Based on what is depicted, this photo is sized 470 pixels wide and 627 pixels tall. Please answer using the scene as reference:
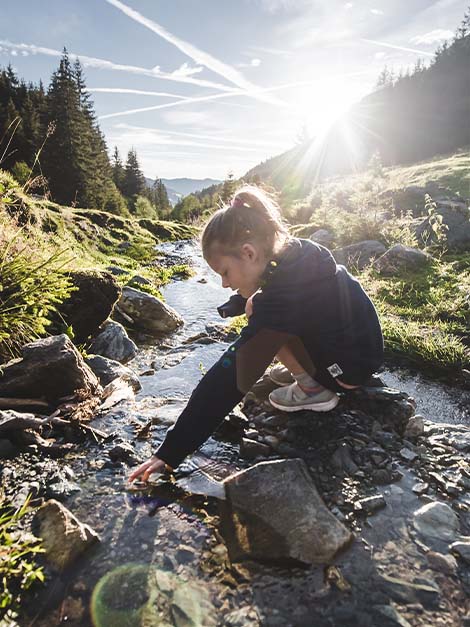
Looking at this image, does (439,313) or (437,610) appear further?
(439,313)

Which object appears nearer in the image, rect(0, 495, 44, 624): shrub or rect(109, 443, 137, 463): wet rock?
rect(0, 495, 44, 624): shrub

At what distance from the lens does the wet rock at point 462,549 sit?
7.00ft

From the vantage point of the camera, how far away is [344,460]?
2.96m

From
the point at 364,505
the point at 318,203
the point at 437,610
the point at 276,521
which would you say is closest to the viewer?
the point at 437,610

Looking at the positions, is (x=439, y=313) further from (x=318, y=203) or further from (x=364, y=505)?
(x=318, y=203)

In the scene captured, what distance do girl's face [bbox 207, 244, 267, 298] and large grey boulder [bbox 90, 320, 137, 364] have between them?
9.78 ft

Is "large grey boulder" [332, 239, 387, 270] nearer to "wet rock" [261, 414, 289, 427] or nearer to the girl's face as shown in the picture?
"wet rock" [261, 414, 289, 427]

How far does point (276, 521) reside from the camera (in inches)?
90.9

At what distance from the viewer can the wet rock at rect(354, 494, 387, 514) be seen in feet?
8.21

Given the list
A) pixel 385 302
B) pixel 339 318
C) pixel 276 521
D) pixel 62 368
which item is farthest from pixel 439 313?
pixel 62 368

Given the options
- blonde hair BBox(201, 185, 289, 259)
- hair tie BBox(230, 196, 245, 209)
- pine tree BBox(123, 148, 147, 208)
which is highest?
pine tree BBox(123, 148, 147, 208)

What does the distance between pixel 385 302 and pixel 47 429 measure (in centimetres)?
626

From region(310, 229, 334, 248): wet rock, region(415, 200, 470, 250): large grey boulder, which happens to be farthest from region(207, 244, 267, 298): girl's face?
region(310, 229, 334, 248): wet rock

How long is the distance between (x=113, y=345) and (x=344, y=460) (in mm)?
3702
